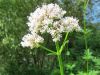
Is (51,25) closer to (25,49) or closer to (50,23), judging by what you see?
(50,23)

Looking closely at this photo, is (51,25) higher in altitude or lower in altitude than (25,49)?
lower

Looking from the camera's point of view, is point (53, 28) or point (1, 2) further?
point (1, 2)

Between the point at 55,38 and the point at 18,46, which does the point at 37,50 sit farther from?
the point at 55,38

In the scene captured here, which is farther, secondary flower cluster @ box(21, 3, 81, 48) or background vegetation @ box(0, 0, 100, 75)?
background vegetation @ box(0, 0, 100, 75)

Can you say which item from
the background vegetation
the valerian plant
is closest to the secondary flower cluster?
the valerian plant

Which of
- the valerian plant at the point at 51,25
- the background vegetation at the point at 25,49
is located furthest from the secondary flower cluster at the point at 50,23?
the background vegetation at the point at 25,49

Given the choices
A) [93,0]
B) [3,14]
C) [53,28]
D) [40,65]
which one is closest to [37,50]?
[40,65]

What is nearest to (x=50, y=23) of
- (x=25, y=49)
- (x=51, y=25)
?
(x=51, y=25)

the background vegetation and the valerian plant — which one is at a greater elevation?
the background vegetation

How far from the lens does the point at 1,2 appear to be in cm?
921

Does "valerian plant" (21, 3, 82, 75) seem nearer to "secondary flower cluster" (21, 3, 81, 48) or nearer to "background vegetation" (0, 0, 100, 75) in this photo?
"secondary flower cluster" (21, 3, 81, 48)

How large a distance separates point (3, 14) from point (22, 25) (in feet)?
1.73

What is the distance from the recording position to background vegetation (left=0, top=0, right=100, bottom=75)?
9320 millimetres

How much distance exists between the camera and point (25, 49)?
10.1 m
